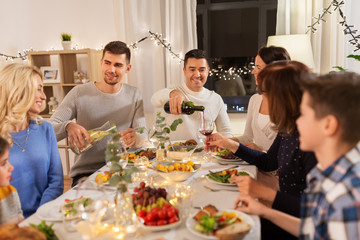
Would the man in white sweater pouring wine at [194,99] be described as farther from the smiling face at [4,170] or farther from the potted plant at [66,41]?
the smiling face at [4,170]

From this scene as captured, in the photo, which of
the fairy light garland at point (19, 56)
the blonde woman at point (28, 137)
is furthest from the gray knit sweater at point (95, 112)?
the fairy light garland at point (19, 56)

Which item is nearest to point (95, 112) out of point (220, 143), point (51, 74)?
point (220, 143)

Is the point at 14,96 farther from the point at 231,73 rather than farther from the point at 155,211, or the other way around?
the point at 231,73

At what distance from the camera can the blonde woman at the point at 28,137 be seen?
5.62 feet

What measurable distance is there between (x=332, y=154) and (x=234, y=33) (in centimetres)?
335

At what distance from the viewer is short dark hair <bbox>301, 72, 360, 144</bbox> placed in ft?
3.16

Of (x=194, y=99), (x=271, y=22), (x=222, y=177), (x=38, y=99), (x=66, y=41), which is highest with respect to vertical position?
(x=271, y=22)

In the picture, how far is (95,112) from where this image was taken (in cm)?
270

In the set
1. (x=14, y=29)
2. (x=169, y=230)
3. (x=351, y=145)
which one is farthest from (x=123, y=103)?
(x=14, y=29)

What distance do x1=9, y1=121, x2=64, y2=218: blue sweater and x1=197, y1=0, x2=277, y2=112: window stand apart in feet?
8.31

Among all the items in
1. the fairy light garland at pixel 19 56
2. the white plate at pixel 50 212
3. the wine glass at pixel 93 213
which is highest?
the fairy light garland at pixel 19 56

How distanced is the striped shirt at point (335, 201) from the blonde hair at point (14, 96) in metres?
1.40

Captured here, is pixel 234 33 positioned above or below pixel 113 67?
above

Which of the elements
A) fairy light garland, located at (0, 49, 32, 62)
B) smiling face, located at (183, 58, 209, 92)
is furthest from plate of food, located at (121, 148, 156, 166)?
fairy light garland, located at (0, 49, 32, 62)
